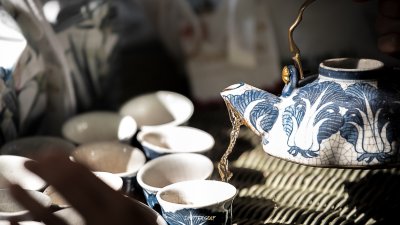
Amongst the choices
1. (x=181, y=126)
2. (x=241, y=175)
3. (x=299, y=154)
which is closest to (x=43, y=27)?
(x=181, y=126)

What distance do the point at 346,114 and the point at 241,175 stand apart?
0.29m

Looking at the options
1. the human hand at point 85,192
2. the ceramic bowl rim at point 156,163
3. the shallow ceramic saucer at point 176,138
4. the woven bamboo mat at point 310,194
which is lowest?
the woven bamboo mat at point 310,194

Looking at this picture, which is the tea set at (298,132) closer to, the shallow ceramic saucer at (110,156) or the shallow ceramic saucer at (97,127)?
the shallow ceramic saucer at (110,156)

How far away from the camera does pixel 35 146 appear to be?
0.94 m

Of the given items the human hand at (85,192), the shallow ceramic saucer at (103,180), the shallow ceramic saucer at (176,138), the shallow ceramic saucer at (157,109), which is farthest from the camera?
the shallow ceramic saucer at (157,109)

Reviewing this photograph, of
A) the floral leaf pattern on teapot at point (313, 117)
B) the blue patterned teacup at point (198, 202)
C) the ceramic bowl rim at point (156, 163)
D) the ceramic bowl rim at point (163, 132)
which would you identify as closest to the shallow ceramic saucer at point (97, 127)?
the ceramic bowl rim at point (163, 132)

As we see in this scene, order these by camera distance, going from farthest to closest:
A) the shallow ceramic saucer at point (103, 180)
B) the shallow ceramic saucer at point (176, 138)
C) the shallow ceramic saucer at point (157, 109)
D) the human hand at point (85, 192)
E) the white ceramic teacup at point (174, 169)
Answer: the shallow ceramic saucer at point (157, 109)
the shallow ceramic saucer at point (176, 138)
the white ceramic teacup at point (174, 169)
the shallow ceramic saucer at point (103, 180)
the human hand at point (85, 192)

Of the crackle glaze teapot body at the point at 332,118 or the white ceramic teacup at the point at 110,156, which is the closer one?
the crackle glaze teapot body at the point at 332,118

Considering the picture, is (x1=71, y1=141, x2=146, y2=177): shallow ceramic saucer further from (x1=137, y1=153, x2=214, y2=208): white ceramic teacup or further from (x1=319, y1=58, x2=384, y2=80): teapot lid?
(x1=319, y1=58, x2=384, y2=80): teapot lid

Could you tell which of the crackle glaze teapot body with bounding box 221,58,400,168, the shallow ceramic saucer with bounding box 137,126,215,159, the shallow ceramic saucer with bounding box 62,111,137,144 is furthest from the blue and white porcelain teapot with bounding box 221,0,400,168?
the shallow ceramic saucer with bounding box 62,111,137,144

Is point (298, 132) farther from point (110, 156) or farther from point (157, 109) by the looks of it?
point (157, 109)

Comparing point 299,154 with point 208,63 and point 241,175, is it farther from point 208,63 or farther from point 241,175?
point 208,63

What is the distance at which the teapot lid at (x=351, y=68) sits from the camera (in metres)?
0.69

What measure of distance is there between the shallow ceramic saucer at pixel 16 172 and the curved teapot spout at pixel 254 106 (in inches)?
11.3
